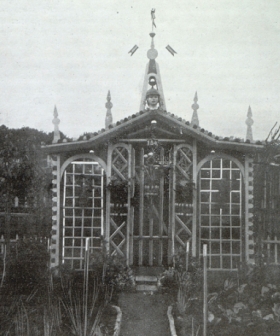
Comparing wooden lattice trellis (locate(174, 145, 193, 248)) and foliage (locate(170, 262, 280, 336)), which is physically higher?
wooden lattice trellis (locate(174, 145, 193, 248))

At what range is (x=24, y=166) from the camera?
18.5 metres

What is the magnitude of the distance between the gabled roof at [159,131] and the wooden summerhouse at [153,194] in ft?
0.09

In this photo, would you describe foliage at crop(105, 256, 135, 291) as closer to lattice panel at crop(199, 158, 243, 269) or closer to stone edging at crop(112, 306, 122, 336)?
stone edging at crop(112, 306, 122, 336)

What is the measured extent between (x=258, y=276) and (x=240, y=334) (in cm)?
279

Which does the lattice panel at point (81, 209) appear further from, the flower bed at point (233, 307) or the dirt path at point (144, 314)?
the flower bed at point (233, 307)

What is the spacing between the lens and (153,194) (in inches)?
→ 497

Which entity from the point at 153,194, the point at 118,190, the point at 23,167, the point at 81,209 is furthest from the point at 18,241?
the point at 23,167

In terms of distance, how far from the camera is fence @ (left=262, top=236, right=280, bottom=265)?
1290cm

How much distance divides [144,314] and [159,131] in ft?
16.3

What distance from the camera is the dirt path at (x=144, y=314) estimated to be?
9.19m

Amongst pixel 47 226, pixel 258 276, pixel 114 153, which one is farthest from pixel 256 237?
pixel 47 226

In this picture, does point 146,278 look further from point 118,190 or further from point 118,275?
point 118,190

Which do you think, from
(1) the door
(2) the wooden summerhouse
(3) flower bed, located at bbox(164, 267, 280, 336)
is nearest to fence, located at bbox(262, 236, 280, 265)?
(2) the wooden summerhouse

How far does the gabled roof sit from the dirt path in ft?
13.8
